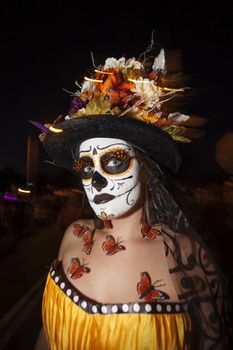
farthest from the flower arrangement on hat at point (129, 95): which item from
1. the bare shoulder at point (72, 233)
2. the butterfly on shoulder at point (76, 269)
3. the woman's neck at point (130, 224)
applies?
the butterfly on shoulder at point (76, 269)

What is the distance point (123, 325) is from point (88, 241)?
42cm

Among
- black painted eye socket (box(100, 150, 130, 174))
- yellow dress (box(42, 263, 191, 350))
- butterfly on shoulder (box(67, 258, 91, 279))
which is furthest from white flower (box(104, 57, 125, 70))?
yellow dress (box(42, 263, 191, 350))

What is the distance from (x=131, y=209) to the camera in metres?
1.40

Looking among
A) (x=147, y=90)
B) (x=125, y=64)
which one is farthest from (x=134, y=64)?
(x=147, y=90)

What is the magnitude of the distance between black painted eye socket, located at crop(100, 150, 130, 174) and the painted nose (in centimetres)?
4

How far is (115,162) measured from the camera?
135 cm

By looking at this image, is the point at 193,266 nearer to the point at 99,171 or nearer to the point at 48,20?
the point at 99,171

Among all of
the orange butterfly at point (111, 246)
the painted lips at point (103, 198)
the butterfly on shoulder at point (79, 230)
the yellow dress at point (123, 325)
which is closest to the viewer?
the yellow dress at point (123, 325)

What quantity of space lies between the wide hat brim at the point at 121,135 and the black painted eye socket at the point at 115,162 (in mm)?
95

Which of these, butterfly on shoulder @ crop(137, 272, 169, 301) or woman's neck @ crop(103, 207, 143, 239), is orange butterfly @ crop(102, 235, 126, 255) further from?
butterfly on shoulder @ crop(137, 272, 169, 301)

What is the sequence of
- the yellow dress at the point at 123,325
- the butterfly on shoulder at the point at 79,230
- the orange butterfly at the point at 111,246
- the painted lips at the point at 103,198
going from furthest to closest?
the butterfly on shoulder at the point at 79,230
the orange butterfly at the point at 111,246
the painted lips at the point at 103,198
the yellow dress at the point at 123,325

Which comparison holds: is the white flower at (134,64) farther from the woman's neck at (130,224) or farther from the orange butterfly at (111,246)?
the orange butterfly at (111,246)

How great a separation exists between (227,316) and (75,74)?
151 cm

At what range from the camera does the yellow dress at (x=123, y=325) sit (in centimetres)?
122
